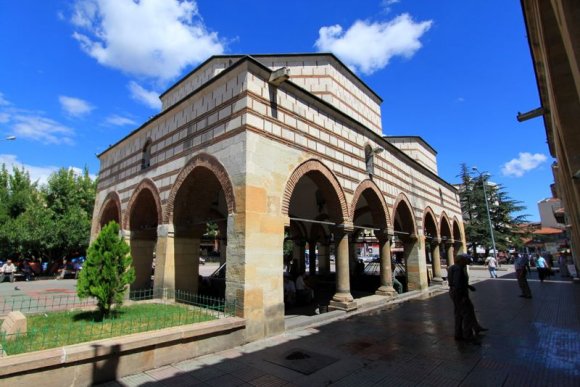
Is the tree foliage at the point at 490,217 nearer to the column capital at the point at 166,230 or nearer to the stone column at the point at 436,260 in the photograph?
the stone column at the point at 436,260

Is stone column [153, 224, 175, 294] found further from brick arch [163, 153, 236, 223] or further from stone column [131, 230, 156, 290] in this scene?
stone column [131, 230, 156, 290]

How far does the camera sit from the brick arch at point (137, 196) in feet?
29.4

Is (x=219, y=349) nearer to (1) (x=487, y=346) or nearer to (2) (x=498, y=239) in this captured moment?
(1) (x=487, y=346)

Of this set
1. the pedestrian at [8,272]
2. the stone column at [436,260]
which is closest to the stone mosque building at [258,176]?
the stone column at [436,260]

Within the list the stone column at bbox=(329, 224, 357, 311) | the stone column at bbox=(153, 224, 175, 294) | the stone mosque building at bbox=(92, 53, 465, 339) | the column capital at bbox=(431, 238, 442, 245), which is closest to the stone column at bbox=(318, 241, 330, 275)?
the stone mosque building at bbox=(92, 53, 465, 339)

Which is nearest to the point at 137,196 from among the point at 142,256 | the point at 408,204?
the point at 142,256

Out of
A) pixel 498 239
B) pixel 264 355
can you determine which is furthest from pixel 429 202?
pixel 498 239

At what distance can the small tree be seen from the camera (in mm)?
6148

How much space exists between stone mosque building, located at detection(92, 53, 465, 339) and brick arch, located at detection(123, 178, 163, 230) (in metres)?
0.04

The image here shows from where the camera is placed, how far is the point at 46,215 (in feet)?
66.5

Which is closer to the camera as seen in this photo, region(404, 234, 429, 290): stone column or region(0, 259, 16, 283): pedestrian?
region(404, 234, 429, 290): stone column

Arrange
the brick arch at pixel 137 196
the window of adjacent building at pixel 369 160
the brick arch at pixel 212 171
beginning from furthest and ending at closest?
the window of adjacent building at pixel 369 160 < the brick arch at pixel 137 196 < the brick arch at pixel 212 171

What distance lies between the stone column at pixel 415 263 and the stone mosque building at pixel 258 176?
0.04 m

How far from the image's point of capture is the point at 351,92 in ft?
38.9
